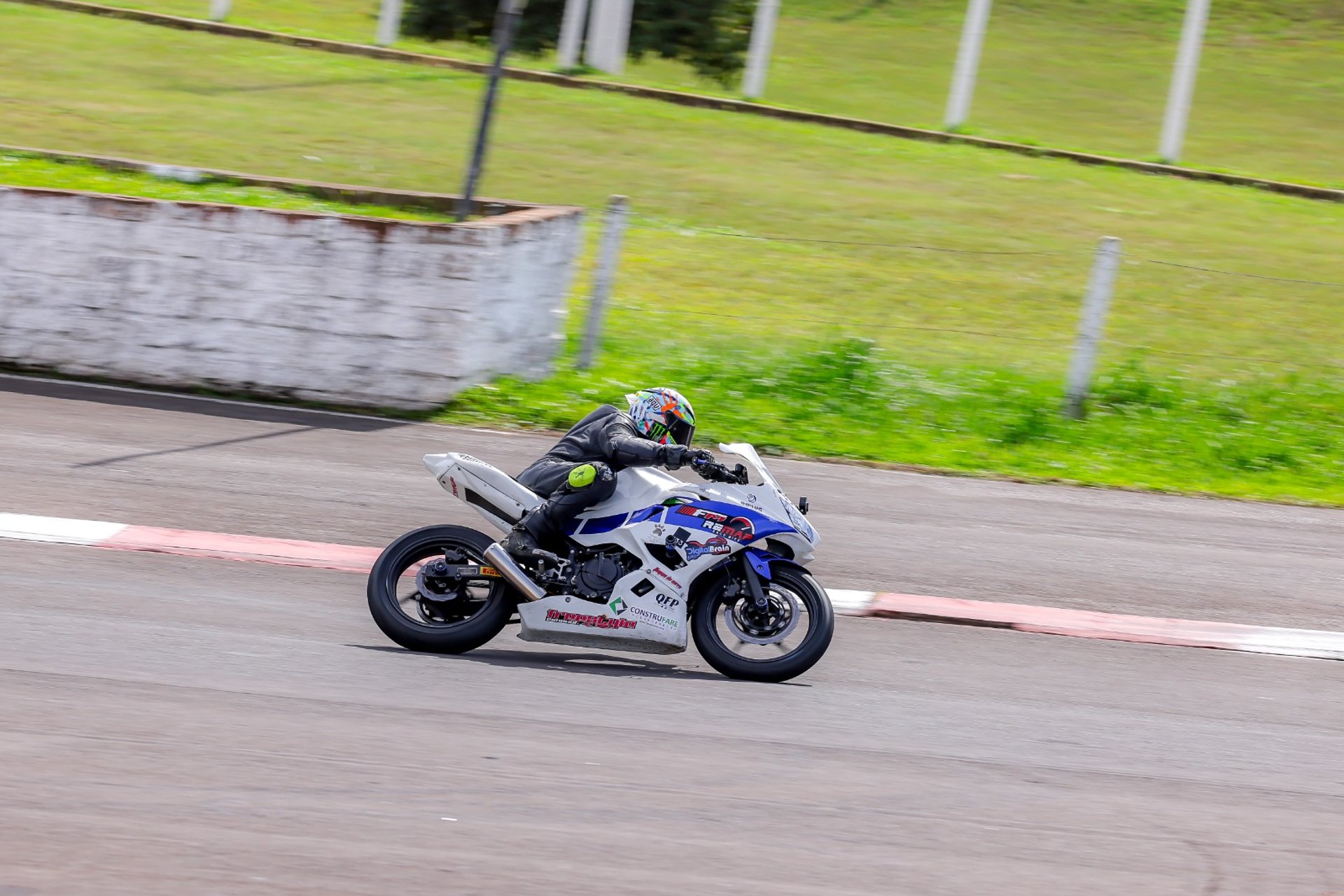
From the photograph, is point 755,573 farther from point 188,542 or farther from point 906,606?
point 188,542

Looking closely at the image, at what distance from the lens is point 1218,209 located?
25484 millimetres

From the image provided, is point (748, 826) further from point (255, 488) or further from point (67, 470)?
point (67, 470)

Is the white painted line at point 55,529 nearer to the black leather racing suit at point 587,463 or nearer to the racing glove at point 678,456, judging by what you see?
the black leather racing suit at point 587,463

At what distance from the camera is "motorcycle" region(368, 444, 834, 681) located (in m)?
7.50

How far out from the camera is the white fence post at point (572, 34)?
109 feet

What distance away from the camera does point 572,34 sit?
33812 millimetres

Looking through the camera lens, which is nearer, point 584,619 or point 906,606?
point 584,619

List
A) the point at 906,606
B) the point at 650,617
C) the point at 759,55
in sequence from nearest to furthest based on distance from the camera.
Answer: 1. the point at 650,617
2. the point at 906,606
3. the point at 759,55

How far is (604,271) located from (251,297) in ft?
11.1

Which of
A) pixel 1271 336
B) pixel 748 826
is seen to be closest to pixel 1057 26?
pixel 1271 336

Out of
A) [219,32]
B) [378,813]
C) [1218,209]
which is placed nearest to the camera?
[378,813]

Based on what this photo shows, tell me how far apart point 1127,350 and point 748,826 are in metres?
12.1

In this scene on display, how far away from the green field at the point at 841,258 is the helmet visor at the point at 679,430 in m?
5.96

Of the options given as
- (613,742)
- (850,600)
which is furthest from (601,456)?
(850,600)
